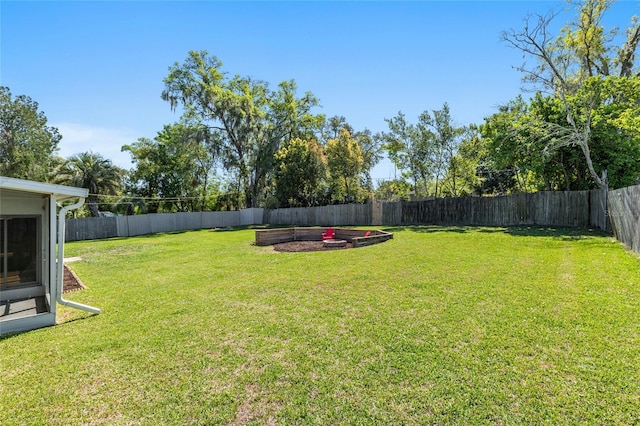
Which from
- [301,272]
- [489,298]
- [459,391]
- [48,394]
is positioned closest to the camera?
[459,391]

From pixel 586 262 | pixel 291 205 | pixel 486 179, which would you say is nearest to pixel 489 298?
pixel 586 262

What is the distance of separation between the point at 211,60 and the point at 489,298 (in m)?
29.1

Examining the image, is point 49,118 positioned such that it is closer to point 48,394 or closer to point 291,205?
point 291,205

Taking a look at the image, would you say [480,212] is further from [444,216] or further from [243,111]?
[243,111]

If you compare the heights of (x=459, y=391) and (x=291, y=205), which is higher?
(x=291, y=205)

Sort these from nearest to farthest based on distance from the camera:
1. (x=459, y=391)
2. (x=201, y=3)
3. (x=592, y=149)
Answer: (x=459, y=391)
(x=201, y=3)
(x=592, y=149)

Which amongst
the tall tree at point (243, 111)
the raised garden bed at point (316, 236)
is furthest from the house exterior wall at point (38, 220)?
the tall tree at point (243, 111)

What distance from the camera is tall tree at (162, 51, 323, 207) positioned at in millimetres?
25188

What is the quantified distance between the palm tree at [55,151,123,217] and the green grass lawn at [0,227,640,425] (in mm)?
19346

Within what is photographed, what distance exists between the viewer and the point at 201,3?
9922 millimetres

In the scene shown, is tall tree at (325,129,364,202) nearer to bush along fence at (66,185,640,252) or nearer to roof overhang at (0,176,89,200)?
bush along fence at (66,185,640,252)

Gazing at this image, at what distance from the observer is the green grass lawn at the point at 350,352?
7.72 ft

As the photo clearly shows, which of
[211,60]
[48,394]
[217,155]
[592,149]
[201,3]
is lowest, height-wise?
[48,394]

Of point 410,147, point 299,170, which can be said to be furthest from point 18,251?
point 410,147
